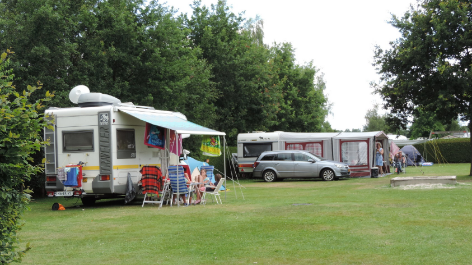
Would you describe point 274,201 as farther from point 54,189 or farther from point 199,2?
point 199,2

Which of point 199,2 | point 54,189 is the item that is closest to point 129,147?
point 54,189

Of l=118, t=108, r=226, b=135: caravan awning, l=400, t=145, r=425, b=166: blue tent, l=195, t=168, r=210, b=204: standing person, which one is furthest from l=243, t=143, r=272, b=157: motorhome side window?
l=400, t=145, r=425, b=166: blue tent

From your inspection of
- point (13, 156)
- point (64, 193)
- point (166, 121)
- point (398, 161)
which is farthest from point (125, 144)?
point (398, 161)

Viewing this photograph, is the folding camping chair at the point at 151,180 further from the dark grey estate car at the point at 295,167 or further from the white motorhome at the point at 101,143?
the dark grey estate car at the point at 295,167

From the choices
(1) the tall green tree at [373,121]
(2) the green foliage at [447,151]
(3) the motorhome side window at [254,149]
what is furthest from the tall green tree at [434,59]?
(1) the tall green tree at [373,121]

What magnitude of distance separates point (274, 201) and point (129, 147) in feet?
14.0

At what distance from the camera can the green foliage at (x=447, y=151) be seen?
39719 millimetres

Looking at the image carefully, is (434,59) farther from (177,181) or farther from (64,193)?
(64,193)

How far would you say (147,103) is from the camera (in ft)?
61.6

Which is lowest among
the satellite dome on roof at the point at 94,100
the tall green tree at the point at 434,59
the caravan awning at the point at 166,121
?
the caravan awning at the point at 166,121

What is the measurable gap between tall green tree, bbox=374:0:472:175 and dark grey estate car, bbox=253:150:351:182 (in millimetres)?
4277

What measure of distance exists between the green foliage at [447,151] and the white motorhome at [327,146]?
1547cm

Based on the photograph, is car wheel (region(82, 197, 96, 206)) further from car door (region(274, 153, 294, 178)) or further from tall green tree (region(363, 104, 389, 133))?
tall green tree (region(363, 104, 389, 133))

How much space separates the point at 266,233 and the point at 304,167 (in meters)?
15.4
